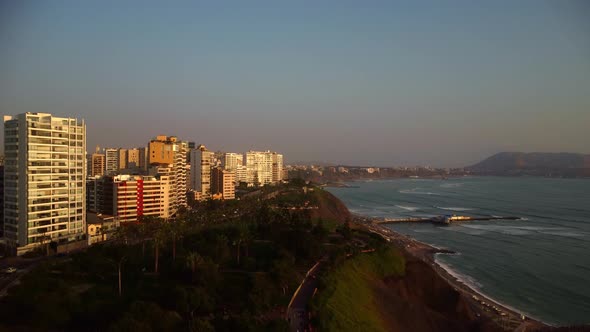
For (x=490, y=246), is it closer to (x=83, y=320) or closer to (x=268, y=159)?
(x=83, y=320)

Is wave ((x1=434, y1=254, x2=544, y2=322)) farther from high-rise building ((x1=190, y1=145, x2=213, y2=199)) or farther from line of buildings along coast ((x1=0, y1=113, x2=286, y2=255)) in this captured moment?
high-rise building ((x1=190, y1=145, x2=213, y2=199))

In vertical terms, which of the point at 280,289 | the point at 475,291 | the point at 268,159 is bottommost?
the point at 475,291

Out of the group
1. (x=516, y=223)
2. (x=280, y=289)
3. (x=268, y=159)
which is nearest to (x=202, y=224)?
(x=280, y=289)

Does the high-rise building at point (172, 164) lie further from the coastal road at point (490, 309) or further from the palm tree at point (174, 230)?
the coastal road at point (490, 309)

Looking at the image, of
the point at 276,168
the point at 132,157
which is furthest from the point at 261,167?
the point at 132,157

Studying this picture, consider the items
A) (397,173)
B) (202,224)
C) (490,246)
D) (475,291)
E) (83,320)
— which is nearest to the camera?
(83,320)

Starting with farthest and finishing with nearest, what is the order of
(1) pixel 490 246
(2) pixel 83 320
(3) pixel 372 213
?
(3) pixel 372 213, (1) pixel 490 246, (2) pixel 83 320
